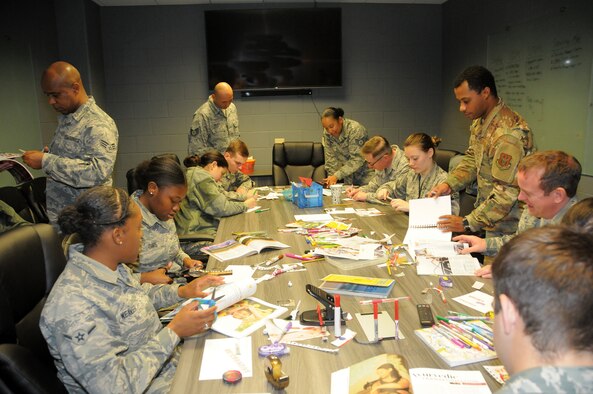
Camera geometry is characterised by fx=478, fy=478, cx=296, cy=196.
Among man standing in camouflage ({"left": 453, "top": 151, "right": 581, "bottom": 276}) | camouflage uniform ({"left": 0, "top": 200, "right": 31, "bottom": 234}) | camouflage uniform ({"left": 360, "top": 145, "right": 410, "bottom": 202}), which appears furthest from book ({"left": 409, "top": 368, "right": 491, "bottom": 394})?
camouflage uniform ({"left": 360, "top": 145, "right": 410, "bottom": 202})

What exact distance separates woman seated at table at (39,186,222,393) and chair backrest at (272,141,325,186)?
3.69 metres

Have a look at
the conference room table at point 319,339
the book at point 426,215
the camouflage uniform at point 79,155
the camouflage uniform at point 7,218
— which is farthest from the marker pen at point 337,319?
the camouflage uniform at point 7,218

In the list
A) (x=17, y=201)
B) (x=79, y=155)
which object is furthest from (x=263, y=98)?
(x=79, y=155)

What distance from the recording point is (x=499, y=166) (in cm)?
264

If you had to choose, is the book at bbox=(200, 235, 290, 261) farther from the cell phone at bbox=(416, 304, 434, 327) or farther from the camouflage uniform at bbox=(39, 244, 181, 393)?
the cell phone at bbox=(416, 304, 434, 327)

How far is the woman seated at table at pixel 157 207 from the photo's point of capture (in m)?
2.36

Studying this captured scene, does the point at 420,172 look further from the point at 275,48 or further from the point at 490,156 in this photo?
the point at 275,48

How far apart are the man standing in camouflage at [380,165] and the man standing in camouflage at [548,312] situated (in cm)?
286

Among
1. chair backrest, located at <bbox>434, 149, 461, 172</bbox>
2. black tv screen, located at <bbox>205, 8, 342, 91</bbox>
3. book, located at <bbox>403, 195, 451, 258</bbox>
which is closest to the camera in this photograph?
book, located at <bbox>403, 195, 451, 258</bbox>

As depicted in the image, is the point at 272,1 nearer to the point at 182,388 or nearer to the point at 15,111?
the point at 15,111

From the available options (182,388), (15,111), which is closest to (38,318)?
(182,388)

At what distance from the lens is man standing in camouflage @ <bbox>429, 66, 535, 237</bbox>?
260cm

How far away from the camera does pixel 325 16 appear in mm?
5914

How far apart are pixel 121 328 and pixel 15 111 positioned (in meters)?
3.47
